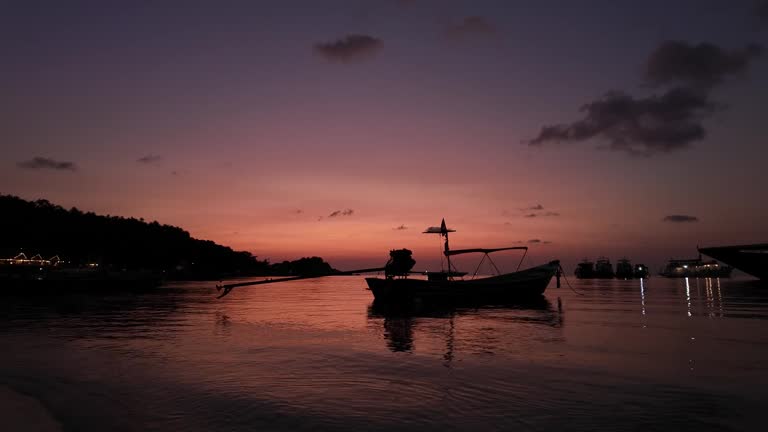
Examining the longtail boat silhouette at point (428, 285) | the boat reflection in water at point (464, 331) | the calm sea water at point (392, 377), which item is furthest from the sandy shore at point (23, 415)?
the longtail boat silhouette at point (428, 285)

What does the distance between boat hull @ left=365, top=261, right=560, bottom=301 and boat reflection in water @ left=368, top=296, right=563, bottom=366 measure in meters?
4.70

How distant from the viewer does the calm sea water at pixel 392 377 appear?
10.7 metres

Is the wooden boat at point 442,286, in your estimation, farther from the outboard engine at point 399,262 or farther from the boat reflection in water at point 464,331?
the boat reflection in water at point 464,331

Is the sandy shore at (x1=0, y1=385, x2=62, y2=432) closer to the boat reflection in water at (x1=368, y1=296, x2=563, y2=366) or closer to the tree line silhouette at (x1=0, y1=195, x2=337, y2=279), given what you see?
the boat reflection in water at (x1=368, y1=296, x2=563, y2=366)

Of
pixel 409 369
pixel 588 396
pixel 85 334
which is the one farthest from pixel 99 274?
pixel 588 396

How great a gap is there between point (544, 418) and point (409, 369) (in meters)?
6.22

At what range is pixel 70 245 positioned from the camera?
387 feet

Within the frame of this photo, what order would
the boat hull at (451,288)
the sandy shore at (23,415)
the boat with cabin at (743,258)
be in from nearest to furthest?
the sandy shore at (23,415), the boat hull at (451,288), the boat with cabin at (743,258)

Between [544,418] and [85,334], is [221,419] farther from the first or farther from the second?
[85,334]

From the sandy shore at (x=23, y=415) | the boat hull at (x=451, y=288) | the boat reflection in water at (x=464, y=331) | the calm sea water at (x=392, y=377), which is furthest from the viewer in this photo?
the boat hull at (x=451, y=288)

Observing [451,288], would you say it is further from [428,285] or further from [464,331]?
[464,331]

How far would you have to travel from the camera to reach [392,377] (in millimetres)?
14953

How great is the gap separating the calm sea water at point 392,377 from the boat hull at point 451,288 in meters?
17.3

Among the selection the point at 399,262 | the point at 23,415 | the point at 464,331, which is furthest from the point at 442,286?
the point at 23,415
